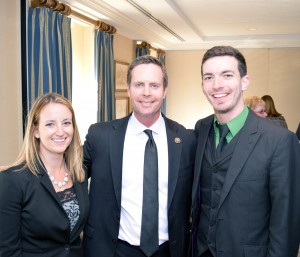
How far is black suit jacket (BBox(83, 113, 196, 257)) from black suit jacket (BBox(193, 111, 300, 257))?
310 millimetres

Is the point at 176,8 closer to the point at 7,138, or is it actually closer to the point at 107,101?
the point at 107,101

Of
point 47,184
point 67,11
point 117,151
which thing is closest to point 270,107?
point 67,11

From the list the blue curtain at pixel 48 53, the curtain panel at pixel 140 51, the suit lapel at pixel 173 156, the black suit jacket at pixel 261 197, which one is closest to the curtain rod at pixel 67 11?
the blue curtain at pixel 48 53

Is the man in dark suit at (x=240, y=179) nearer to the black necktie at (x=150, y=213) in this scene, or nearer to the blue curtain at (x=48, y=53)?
the black necktie at (x=150, y=213)

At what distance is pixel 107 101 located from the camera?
17.3 ft

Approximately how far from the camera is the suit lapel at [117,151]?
1805 mm

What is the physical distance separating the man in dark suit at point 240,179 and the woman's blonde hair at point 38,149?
0.60 meters

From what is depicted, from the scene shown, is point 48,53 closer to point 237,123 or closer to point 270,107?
point 237,123

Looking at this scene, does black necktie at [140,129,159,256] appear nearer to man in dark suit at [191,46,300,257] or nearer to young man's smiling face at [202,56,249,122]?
man in dark suit at [191,46,300,257]

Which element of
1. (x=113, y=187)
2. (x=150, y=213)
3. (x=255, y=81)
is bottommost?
(x=150, y=213)

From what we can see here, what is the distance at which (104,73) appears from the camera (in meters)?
5.14

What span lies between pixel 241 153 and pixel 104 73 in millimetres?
3819

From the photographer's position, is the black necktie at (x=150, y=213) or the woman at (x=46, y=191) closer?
the woman at (x=46, y=191)

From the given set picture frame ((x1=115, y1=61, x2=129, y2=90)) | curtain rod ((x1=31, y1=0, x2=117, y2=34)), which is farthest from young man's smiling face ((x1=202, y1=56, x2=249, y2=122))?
picture frame ((x1=115, y1=61, x2=129, y2=90))
